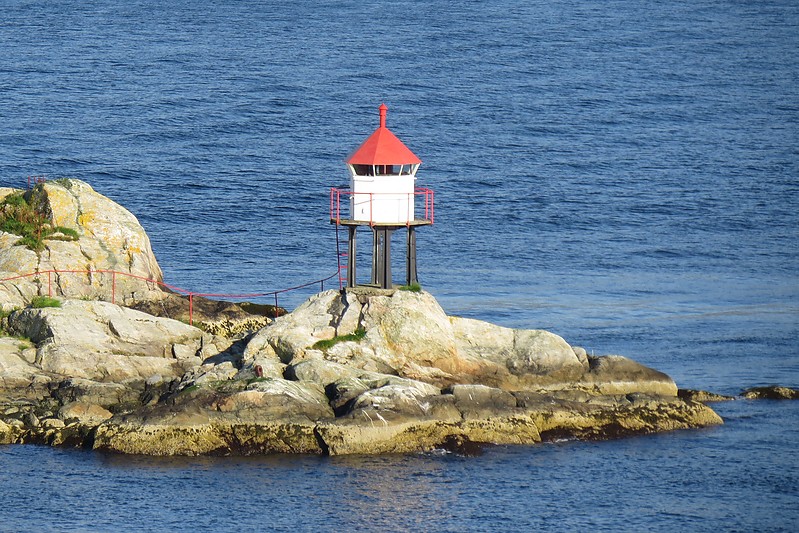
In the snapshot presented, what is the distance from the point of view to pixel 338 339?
3578 cm

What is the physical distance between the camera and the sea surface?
30547 millimetres

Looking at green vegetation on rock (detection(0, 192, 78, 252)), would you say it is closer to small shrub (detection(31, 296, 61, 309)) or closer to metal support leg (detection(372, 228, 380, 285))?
small shrub (detection(31, 296, 61, 309))

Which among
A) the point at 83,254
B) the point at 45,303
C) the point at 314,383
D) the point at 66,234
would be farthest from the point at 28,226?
the point at 314,383

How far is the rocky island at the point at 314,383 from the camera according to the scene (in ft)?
107

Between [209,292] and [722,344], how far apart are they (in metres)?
15.6

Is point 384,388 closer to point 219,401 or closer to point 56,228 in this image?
point 219,401

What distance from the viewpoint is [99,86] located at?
8400 centimetres

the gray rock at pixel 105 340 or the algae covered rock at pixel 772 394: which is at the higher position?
the gray rock at pixel 105 340

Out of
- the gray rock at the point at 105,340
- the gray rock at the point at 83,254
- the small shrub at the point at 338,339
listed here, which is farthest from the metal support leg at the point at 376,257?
the gray rock at the point at 83,254

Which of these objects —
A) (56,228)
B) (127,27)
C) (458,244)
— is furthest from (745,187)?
(127,27)

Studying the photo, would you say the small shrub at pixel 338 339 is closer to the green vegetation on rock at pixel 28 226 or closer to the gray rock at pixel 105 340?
the gray rock at pixel 105 340

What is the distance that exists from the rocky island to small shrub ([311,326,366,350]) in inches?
1.8

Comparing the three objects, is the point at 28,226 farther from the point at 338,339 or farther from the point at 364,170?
the point at 338,339

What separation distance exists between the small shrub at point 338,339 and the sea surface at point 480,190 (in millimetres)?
4151
